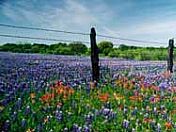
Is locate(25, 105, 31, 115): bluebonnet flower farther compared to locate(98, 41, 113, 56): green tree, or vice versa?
locate(98, 41, 113, 56): green tree

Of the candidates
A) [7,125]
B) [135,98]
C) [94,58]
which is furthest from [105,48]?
[7,125]

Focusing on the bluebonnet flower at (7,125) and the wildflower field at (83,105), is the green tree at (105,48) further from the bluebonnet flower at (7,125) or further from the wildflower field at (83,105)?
the bluebonnet flower at (7,125)

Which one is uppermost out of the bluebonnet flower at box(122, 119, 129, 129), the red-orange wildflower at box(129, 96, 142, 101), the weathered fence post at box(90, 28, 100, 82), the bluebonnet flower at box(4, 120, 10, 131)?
the weathered fence post at box(90, 28, 100, 82)

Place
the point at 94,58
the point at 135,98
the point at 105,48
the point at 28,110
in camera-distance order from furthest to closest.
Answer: the point at 105,48
the point at 94,58
the point at 135,98
the point at 28,110

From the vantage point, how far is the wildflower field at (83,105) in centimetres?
684

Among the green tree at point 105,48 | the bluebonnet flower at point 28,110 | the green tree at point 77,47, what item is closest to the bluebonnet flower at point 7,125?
the bluebonnet flower at point 28,110

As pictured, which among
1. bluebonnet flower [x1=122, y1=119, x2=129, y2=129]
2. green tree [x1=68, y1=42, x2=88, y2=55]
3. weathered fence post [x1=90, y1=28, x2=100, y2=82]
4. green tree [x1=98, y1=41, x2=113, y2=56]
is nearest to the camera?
bluebonnet flower [x1=122, y1=119, x2=129, y2=129]

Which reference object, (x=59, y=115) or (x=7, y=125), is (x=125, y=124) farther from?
(x=7, y=125)

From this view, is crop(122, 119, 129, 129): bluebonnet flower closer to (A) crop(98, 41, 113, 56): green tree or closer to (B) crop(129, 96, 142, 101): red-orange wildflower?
(B) crop(129, 96, 142, 101): red-orange wildflower

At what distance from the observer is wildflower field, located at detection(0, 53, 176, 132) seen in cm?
684

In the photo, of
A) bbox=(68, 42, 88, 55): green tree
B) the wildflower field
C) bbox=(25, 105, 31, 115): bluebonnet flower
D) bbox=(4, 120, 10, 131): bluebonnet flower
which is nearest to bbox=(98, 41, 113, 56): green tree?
bbox=(68, 42, 88, 55): green tree

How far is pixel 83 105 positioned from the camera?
27.4ft

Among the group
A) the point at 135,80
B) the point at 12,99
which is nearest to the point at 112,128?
the point at 12,99

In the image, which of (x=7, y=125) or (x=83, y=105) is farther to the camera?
(x=83, y=105)
